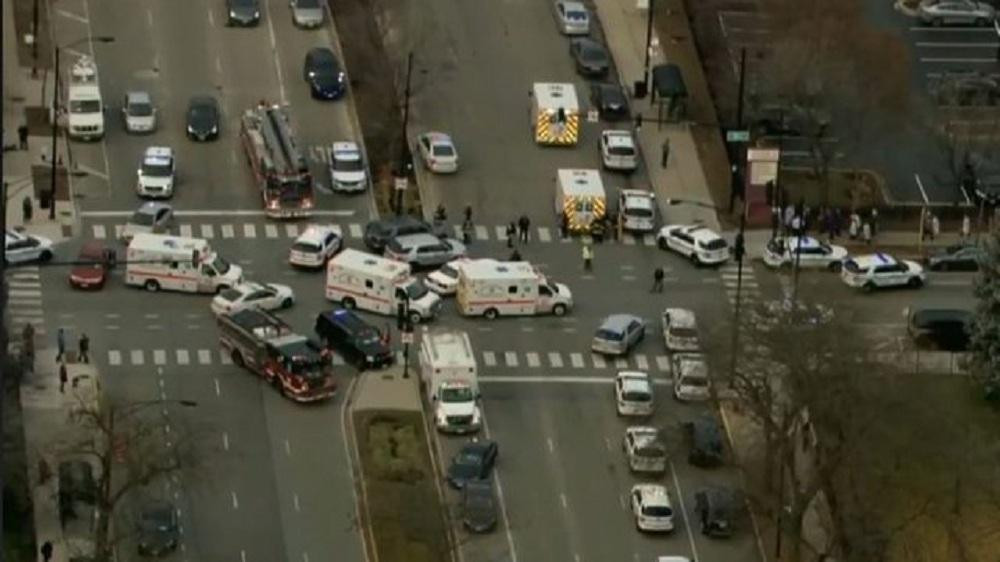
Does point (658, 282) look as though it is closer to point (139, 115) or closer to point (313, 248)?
point (313, 248)

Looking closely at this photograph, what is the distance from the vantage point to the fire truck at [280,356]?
303 feet

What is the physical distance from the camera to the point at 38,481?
85188mm

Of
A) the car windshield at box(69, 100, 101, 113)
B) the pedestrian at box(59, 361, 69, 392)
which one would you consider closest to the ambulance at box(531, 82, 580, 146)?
the car windshield at box(69, 100, 101, 113)

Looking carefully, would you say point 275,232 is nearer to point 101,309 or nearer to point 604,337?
point 101,309

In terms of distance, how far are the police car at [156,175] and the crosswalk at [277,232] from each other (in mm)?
2517

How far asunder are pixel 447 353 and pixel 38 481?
16.3 metres

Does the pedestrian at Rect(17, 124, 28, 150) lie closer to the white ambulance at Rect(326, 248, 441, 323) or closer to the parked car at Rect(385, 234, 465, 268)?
the parked car at Rect(385, 234, 465, 268)

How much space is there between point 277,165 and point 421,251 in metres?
8.36

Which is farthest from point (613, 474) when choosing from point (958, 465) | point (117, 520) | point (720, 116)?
point (720, 116)

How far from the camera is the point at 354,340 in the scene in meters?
96.1

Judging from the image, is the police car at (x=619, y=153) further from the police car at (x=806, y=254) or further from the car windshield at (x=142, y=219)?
the car windshield at (x=142, y=219)

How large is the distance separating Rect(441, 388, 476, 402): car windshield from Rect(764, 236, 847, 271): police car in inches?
739

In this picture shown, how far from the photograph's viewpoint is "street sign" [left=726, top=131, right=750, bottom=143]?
106 m

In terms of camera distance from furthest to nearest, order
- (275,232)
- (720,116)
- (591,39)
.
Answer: (591,39) < (720,116) < (275,232)
